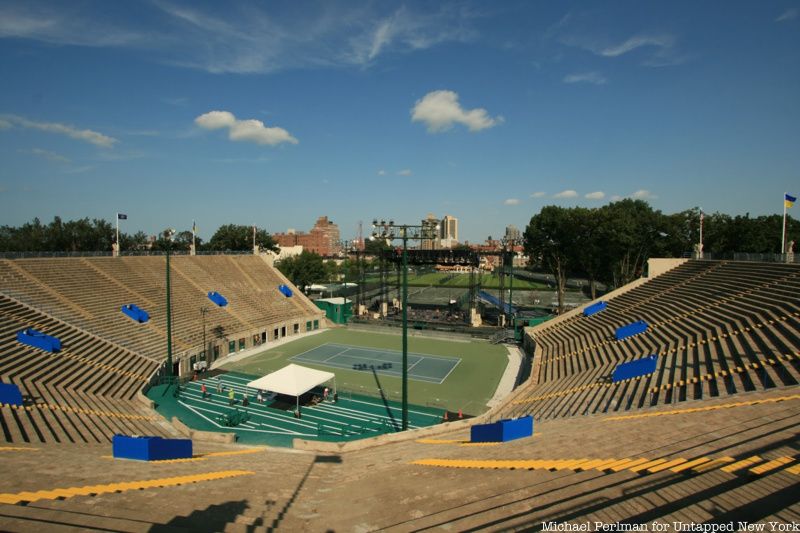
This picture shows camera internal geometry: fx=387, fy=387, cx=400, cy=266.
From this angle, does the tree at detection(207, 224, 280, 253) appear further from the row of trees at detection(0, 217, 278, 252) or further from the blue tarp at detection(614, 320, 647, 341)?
the blue tarp at detection(614, 320, 647, 341)

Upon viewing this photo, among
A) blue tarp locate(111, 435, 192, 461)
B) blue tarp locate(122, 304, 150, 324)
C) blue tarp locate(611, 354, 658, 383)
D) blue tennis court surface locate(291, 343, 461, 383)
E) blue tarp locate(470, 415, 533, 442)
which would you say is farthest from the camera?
blue tarp locate(122, 304, 150, 324)

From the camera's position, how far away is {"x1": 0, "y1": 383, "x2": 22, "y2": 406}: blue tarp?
617 inches

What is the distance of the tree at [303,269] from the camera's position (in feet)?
201

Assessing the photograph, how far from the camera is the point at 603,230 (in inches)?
1823

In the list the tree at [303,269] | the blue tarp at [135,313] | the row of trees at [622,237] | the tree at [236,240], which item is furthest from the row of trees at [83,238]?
the row of trees at [622,237]

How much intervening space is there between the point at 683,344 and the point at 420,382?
606 inches

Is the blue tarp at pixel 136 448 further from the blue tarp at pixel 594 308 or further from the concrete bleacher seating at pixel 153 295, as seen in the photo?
the blue tarp at pixel 594 308

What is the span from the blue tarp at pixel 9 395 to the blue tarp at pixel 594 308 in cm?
3725

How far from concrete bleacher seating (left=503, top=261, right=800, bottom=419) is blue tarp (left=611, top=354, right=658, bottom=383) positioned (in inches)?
10.9

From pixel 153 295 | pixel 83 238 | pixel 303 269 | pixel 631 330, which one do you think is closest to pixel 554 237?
pixel 631 330

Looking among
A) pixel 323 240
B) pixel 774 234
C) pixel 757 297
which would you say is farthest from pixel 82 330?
pixel 323 240

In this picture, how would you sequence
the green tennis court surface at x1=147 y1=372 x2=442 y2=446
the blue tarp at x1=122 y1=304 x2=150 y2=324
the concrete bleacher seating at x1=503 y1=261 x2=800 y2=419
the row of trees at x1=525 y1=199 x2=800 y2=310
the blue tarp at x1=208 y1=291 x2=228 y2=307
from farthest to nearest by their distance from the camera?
the row of trees at x1=525 y1=199 x2=800 y2=310
the blue tarp at x1=208 y1=291 x2=228 y2=307
the blue tarp at x1=122 y1=304 x2=150 y2=324
the green tennis court surface at x1=147 y1=372 x2=442 y2=446
the concrete bleacher seating at x1=503 y1=261 x2=800 y2=419

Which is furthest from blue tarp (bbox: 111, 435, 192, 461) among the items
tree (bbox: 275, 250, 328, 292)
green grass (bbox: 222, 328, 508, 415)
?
tree (bbox: 275, 250, 328, 292)

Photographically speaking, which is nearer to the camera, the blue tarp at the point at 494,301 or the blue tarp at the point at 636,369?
the blue tarp at the point at 636,369
